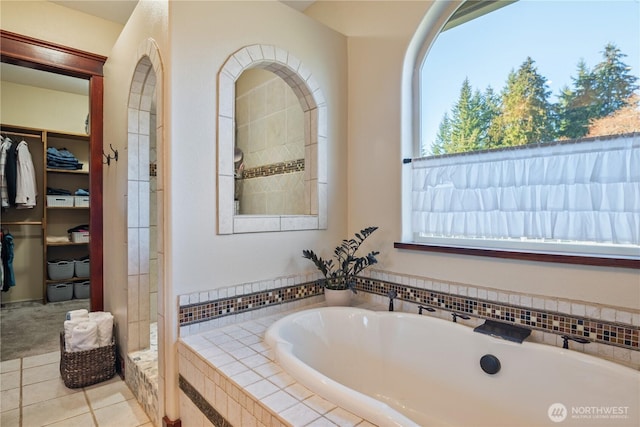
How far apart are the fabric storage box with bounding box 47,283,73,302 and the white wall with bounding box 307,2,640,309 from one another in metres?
3.96

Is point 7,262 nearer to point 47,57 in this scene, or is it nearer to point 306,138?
point 47,57

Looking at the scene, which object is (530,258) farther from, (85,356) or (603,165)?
(85,356)

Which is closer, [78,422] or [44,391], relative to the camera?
[78,422]

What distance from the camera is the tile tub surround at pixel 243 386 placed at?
1.00 m

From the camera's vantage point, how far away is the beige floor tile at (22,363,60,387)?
2211mm

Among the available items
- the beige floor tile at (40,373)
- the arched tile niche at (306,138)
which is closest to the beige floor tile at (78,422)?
the beige floor tile at (40,373)

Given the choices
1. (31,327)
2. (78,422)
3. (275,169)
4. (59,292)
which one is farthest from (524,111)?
(59,292)

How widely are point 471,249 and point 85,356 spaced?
2477mm

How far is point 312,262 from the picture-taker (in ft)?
7.09

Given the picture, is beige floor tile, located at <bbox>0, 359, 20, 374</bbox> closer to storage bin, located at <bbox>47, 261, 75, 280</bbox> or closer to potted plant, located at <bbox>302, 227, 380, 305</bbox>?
storage bin, located at <bbox>47, 261, 75, 280</bbox>

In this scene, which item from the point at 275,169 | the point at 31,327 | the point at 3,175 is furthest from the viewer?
the point at 3,175

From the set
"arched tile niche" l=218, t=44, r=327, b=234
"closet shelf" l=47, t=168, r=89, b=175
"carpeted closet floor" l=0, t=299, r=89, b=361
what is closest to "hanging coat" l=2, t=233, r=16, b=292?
"carpeted closet floor" l=0, t=299, r=89, b=361

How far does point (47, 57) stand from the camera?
2.44 m

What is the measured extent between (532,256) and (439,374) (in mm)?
716
